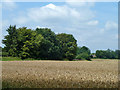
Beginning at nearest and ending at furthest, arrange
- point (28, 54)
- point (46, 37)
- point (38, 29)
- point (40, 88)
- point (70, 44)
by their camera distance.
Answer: point (40, 88), point (28, 54), point (46, 37), point (38, 29), point (70, 44)

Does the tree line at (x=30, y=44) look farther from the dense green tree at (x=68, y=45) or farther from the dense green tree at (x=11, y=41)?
the dense green tree at (x=68, y=45)

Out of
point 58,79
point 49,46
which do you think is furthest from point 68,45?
point 58,79

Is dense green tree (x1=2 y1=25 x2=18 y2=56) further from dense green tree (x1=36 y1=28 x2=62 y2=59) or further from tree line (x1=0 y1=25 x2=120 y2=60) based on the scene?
dense green tree (x1=36 y1=28 x2=62 y2=59)

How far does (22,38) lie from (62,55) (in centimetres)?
2448

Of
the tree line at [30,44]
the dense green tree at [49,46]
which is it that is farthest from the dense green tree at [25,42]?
the dense green tree at [49,46]

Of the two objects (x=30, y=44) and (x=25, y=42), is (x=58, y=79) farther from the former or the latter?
(x=25, y=42)

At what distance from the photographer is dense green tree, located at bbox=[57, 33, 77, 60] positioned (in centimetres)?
9175

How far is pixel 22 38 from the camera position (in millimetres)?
72000

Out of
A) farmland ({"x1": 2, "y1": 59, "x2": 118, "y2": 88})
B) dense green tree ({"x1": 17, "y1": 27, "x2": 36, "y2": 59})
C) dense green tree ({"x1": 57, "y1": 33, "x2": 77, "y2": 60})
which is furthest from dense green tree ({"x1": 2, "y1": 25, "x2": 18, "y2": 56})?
farmland ({"x1": 2, "y1": 59, "x2": 118, "y2": 88})

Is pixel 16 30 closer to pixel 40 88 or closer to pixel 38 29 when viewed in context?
pixel 38 29

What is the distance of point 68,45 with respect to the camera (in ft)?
316

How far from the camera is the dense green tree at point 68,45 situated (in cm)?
9175

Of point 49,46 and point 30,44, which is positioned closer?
point 30,44

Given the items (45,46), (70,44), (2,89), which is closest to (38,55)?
(45,46)
